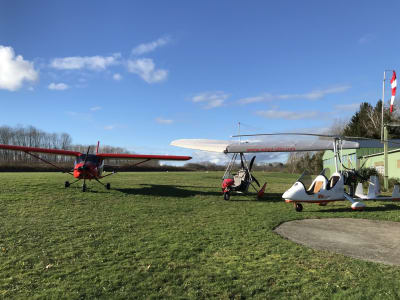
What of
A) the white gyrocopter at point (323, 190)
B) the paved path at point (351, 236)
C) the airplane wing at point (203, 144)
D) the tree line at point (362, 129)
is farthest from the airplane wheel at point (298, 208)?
the tree line at point (362, 129)

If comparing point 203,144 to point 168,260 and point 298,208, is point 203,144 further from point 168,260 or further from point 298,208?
point 168,260

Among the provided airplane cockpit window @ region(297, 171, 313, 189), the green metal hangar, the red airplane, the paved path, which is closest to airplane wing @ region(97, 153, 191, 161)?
the red airplane

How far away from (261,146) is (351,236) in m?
7.52

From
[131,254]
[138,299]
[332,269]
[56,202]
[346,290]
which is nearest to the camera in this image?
[138,299]

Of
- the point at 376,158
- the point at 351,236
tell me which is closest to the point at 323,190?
the point at 351,236

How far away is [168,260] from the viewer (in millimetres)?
5246

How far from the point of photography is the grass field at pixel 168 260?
4070 mm

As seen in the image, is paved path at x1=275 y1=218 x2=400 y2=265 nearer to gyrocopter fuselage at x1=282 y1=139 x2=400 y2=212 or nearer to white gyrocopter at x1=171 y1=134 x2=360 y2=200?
gyrocopter fuselage at x1=282 y1=139 x2=400 y2=212

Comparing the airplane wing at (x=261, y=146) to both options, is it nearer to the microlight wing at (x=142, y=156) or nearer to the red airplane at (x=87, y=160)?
the microlight wing at (x=142, y=156)

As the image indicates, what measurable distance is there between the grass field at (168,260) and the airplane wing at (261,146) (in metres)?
3.92

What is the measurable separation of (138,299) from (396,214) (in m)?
10.3

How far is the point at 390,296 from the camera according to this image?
387cm

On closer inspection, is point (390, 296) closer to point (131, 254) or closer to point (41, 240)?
point (131, 254)

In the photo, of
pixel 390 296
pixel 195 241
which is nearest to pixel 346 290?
pixel 390 296
